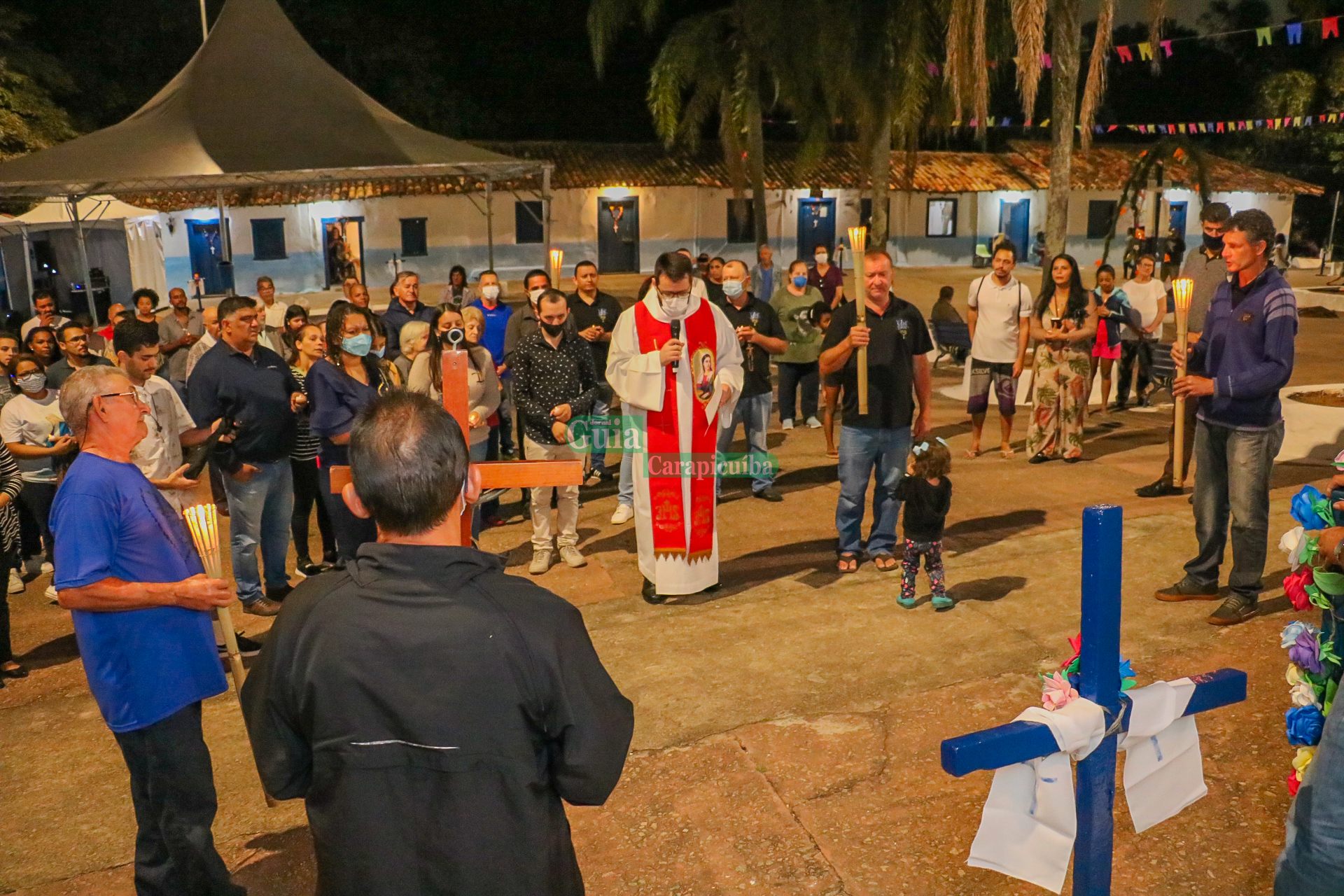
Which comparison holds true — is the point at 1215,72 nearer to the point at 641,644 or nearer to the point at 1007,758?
the point at 641,644

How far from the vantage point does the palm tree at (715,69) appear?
23281 millimetres

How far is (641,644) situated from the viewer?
6152 millimetres

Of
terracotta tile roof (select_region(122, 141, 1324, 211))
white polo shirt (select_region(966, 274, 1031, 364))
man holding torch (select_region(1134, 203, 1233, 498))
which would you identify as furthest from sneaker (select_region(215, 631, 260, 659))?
terracotta tile roof (select_region(122, 141, 1324, 211))

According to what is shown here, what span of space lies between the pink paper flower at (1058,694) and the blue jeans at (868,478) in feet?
14.0

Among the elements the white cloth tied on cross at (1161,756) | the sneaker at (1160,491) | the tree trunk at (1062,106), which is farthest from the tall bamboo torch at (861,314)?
the tree trunk at (1062,106)

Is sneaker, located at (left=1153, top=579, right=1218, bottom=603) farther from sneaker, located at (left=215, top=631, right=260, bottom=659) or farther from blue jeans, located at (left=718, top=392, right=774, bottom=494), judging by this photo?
sneaker, located at (left=215, top=631, right=260, bottom=659)

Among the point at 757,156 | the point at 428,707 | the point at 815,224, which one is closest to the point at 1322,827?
the point at 428,707

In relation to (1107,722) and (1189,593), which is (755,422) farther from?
(1107,722)

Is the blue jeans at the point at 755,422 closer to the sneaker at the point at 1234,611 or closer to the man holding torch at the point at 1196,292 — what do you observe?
the man holding torch at the point at 1196,292

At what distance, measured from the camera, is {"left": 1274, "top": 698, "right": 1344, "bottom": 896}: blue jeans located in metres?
2.48

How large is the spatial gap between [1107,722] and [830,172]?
31.7 metres

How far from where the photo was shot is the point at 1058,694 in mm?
2717

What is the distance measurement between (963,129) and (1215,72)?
31.1 ft

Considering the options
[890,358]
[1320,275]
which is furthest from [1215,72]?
[890,358]
